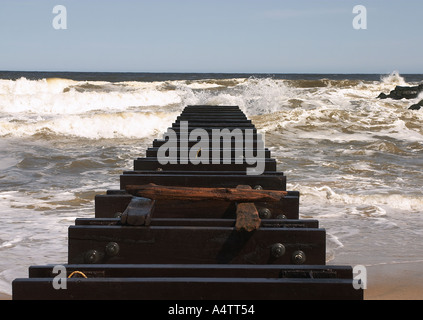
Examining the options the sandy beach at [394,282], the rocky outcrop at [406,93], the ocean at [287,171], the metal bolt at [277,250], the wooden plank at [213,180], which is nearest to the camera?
the metal bolt at [277,250]

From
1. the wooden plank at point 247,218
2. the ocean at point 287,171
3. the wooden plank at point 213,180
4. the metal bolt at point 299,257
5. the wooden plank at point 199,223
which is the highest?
the wooden plank at point 213,180

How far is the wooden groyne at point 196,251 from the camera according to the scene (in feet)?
5.84

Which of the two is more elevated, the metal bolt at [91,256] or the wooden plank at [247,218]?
the wooden plank at [247,218]

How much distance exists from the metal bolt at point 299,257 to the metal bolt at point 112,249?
75 centimetres

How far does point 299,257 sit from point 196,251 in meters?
0.44

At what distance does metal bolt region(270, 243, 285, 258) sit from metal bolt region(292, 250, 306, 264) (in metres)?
0.07

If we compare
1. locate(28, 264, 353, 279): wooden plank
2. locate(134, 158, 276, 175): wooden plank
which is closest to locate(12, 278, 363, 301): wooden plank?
locate(28, 264, 353, 279): wooden plank

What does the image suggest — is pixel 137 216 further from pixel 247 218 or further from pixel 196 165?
pixel 196 165

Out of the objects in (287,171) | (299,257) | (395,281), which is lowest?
(395,281)

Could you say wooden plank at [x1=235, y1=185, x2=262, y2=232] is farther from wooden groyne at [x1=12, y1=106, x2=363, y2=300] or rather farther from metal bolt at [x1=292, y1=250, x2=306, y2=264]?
metal bolt at [x1=292, y1=250, x2=306, y2=264]

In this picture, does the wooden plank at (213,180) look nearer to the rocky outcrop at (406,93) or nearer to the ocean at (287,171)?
the ocean at (287,171)

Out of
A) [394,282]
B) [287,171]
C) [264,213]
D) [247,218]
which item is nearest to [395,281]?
[394,282]

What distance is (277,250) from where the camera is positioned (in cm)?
222

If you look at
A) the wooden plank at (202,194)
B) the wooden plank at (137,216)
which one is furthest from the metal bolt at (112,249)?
the wooden plank at (202,194)
